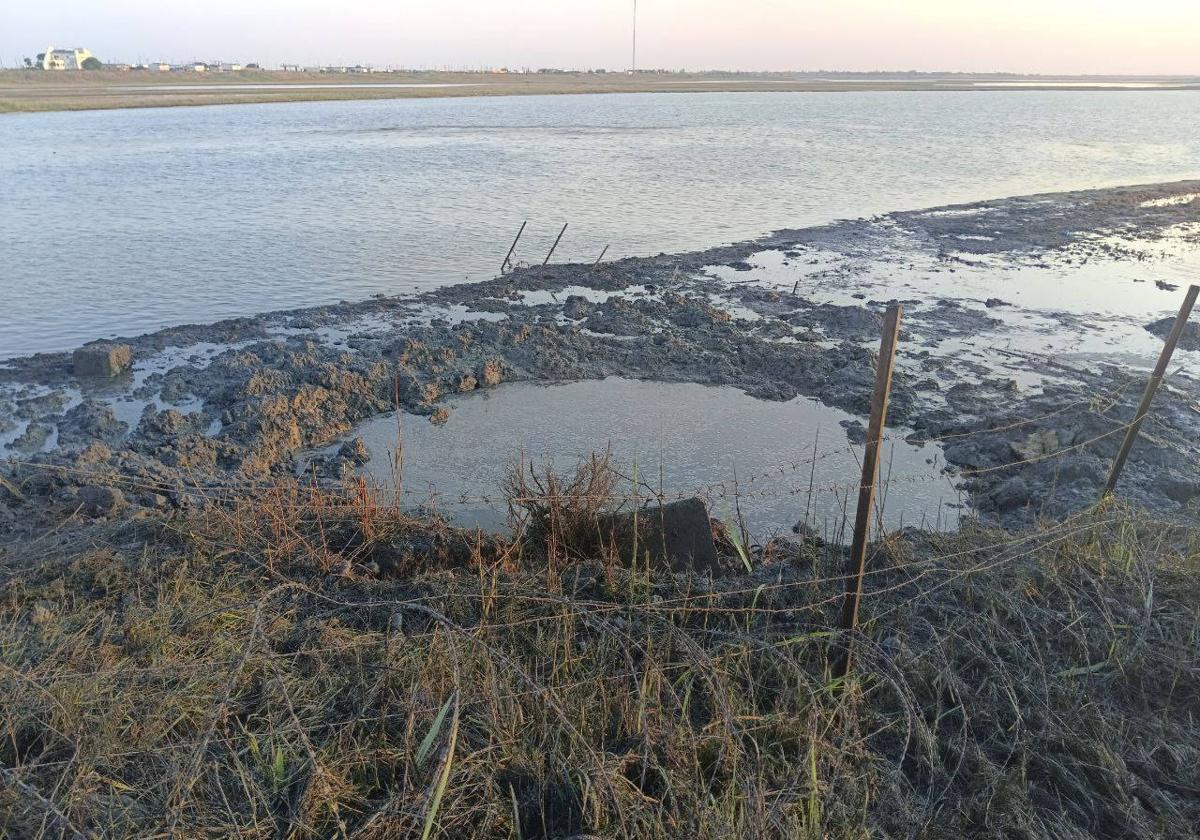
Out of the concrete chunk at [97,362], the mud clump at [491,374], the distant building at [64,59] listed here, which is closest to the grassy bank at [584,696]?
the mud clump at [491,374]

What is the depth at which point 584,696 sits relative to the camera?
400cm

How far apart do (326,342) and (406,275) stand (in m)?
4.25

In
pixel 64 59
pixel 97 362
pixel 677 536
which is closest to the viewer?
pixel 677 536

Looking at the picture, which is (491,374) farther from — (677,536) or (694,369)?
(677,536)

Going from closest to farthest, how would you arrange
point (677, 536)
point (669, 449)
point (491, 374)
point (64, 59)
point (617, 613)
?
point (617, 613) < point (677, 536) < point (669, 449) < point (491, 374) < point (64, 59)

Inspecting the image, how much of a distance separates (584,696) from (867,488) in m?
1.77

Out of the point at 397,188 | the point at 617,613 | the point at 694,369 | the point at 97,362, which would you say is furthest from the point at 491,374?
the point at 397,188

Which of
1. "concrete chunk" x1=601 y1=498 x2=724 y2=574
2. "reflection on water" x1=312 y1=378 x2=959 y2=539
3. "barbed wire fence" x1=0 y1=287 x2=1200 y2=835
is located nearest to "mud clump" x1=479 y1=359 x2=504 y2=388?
"reflection on water" x1=312 y1=378 x2=959 y2=539

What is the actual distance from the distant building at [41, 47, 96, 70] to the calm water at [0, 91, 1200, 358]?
76475 mm

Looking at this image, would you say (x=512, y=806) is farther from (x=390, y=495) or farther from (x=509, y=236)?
(x=509, y=236)

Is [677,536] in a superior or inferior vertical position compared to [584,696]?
inferior

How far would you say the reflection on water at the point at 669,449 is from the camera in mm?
7496

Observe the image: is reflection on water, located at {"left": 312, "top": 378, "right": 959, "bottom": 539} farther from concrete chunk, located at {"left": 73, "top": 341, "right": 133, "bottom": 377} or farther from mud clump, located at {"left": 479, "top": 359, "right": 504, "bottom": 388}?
concrete chunk, located at {"left": 73, "top": 341, "right": 133, "bottom": 377}

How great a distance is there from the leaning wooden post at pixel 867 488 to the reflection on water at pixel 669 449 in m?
2.63
